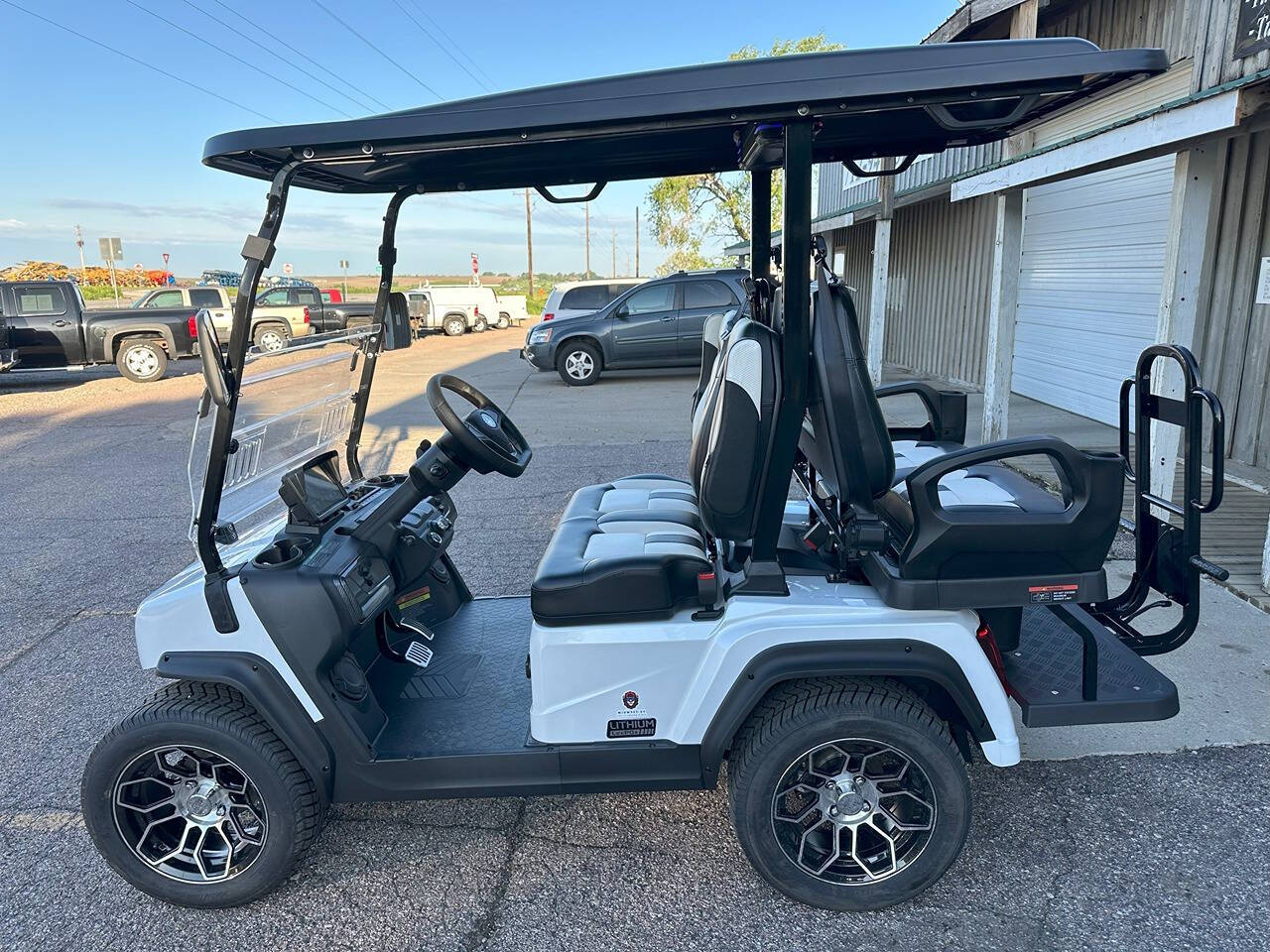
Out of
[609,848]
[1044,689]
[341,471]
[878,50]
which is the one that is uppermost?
[878,50]

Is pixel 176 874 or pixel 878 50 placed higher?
pixel 878 50

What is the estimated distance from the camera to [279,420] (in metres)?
2.62

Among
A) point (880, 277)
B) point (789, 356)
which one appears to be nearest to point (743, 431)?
point (789, 356)

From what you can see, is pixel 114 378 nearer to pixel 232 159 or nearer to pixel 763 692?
pixel 232 159

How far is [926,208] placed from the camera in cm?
1245

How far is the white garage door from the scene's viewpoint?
286 inches

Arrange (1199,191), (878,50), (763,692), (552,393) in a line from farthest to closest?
1. (552,393)
2. (1199,191)
3. (763,692)
4. (878,50)

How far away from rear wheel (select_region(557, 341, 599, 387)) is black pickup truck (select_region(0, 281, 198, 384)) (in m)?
6.24

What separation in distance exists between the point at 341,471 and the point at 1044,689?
2447 millimetres

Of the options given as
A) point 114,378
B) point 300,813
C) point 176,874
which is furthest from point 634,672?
point 114,378


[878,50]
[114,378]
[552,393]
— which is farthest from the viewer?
[114,378]

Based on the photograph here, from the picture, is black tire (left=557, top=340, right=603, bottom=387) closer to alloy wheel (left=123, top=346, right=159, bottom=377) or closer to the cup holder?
alloy wheel (left=123, top=346, right=159, bottom=377)

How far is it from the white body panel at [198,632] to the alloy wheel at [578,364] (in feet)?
36.2

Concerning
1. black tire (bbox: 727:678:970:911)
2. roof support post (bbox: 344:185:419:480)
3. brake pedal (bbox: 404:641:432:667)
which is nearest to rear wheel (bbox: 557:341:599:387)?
roof support post (bbox: 344:185:419:480)
